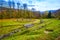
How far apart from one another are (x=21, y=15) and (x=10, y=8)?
2.30 feet

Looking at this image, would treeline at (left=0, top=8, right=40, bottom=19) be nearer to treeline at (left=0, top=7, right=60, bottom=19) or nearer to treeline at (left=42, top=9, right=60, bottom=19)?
treeline at (left=0, top=7, right=60, bottom=19)

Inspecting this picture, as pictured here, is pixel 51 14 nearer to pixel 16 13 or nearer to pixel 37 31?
pixel 37 31

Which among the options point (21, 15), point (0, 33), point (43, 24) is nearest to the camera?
point (0, 33)

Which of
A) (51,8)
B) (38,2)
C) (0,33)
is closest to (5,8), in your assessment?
(0,33)

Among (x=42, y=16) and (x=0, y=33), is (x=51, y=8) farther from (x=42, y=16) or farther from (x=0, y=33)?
(x=0, y=33)

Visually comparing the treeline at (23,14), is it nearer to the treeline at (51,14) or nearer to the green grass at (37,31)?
the treeline at (51,14)

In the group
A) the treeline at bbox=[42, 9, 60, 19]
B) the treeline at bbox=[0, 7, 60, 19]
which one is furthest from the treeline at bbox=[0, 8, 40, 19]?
the treeline at bbox=[42, 9, 60, 19]

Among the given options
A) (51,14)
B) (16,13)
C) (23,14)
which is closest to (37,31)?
(23,14)

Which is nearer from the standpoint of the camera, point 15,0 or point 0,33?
point 0,33

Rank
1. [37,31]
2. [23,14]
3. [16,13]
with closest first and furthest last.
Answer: [16,13], [23,14], [37,31]

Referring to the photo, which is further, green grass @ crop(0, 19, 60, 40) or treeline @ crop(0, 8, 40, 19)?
green grass @ crop(0, 19, 60, 40)

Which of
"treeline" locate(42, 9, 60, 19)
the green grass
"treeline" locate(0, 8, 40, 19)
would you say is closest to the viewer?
"treeline" locate(0, 8, 40, 19)

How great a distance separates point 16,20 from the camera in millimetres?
6996

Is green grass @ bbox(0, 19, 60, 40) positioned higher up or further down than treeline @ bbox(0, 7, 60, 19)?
further down
